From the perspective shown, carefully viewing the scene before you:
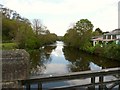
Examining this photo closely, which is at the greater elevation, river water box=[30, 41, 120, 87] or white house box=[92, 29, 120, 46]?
white house box=[92, 29, 120, 46]

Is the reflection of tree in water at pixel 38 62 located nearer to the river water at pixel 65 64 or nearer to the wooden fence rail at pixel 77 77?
the river water at pixel 65 64

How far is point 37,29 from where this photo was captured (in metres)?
66.1

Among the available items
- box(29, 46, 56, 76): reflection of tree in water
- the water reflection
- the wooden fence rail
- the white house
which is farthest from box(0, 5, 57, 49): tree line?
the wooden fence rail

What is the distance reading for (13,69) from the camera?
229cm

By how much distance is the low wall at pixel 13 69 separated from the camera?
2.28m

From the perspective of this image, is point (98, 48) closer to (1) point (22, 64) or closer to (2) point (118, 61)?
(2) point (118, 61)

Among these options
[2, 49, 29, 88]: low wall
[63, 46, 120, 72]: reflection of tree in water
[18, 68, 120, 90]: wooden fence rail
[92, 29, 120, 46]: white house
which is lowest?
[63, 46, 120, 72]: reflection of tree in water

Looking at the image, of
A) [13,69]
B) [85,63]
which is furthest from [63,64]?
[13,69]

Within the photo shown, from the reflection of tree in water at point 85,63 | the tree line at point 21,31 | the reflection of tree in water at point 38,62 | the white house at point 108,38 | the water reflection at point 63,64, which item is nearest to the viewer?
the reflection of tree in water at point 38,62

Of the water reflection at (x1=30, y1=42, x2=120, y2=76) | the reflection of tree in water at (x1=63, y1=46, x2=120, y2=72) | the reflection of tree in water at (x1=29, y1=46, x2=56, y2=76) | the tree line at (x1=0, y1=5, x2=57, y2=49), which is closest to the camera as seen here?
the reflection of tree in water at (x1=29, y1=46, x2=56, y2=76)

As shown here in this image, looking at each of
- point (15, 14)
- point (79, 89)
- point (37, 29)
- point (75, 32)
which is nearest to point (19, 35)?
point (37, 29)

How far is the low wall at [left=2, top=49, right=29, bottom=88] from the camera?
2.28 m

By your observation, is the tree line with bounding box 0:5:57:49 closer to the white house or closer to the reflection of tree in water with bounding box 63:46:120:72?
the reflection of tree in water with bounding box 63:46:120:72

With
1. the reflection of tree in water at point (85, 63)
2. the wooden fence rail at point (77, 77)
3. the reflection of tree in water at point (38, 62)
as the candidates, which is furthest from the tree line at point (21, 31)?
the wooden fence rail at point (77, 77)
